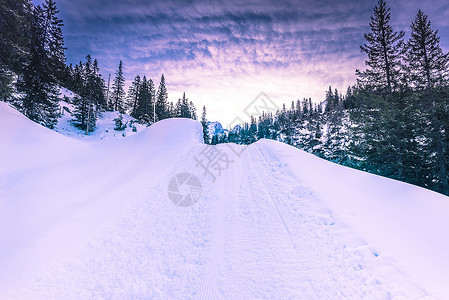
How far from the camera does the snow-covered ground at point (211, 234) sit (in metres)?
3.47

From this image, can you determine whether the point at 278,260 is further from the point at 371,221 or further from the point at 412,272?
the point at 371,221

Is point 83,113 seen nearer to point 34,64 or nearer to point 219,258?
point 34,64

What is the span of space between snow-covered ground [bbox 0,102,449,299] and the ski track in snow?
3 centimetres

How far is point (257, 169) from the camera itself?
10.8 metres

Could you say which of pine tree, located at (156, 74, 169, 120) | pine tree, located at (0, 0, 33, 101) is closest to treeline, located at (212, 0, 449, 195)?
pine tree, located at (0, 0, 33, 101)

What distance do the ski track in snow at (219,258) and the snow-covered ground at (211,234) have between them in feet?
0.09

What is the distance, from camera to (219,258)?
431cm

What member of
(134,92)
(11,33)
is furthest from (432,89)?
(134,92)

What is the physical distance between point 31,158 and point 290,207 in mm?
11465

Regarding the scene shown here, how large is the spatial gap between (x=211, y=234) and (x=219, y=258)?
1.01m

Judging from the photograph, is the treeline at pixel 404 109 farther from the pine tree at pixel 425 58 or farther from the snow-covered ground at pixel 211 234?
the snow-covered ground at pixel 211 234

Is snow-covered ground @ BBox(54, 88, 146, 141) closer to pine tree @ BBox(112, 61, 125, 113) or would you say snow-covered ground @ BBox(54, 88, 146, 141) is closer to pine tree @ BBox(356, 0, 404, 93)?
pine tree @ BBox(112, 61, 125, 113)

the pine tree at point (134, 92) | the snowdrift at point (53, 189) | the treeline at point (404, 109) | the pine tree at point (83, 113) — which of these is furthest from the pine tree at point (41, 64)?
the treeline at point (404, 109)

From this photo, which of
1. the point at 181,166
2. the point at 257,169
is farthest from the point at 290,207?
the point at 181,166
